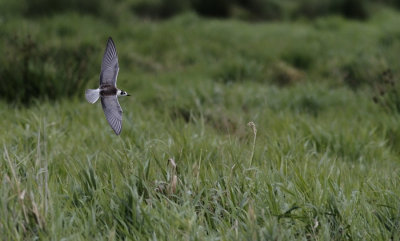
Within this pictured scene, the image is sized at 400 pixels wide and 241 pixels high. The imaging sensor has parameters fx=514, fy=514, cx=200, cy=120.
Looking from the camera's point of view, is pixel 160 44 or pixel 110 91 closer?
pixel 110 91

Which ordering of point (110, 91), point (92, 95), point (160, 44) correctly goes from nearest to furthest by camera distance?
1. point (92, 95)
2. point (110, 91)
3. point (160, 44)

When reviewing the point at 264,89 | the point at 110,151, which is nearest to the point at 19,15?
the point at 264,89

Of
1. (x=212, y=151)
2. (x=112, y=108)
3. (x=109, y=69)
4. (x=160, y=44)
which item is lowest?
(x=160, y=44)

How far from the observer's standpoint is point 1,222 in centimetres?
205

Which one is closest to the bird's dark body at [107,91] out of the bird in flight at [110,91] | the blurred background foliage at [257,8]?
the bird in flight at [110,91]

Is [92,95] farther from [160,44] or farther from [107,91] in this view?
[160,44]

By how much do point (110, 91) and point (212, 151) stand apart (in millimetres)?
1484

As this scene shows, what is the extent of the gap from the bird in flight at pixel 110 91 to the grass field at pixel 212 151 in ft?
1.65

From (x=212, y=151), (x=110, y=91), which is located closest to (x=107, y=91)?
(x=110, y=91)

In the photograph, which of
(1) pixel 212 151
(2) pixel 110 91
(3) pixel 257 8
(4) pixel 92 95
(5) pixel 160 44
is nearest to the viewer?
(4) pixel 92 95

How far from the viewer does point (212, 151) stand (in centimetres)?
317

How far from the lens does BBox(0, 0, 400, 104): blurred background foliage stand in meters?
4.84

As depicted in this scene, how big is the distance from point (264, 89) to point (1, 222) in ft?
13.0

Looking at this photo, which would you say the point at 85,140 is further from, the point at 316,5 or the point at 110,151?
the point at 316,5
